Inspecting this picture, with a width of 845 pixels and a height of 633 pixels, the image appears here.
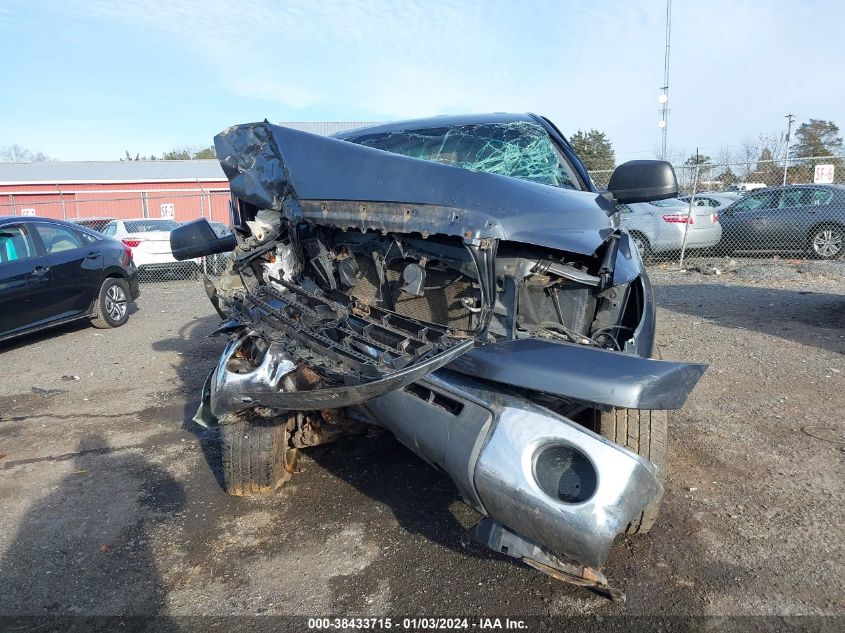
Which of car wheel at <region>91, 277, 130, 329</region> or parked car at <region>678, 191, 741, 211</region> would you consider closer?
car wheel at <region>91, 277, 130, 329</region>

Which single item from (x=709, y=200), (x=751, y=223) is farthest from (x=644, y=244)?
(x=709, y=200)

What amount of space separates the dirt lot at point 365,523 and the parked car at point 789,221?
7727 mm

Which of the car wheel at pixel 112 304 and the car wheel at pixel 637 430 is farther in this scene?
the car wheel at pixel 112 304

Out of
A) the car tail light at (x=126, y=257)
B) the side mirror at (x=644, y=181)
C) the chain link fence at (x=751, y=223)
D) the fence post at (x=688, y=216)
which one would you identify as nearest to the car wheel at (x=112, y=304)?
the car tail light at (x=126, y=257)

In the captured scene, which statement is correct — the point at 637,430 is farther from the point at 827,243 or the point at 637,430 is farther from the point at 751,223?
the point at 751,223

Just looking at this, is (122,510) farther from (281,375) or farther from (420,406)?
(420,406)

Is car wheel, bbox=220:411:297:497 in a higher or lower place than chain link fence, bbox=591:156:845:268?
lower

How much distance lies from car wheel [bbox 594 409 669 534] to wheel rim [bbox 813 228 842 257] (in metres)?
11.4

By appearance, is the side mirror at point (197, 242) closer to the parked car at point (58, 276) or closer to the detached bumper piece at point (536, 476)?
the detached bumper piece at point (536, 476)

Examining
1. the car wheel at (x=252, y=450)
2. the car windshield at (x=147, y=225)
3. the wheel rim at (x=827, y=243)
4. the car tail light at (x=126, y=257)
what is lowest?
the car wheel at (x=252, y=450)

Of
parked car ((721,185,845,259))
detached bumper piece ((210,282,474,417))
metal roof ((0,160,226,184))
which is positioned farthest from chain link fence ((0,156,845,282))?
metal roof ((0,160,226,184))

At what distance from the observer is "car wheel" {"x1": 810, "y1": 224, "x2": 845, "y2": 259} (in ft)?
38.2

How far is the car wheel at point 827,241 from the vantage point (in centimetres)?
1166

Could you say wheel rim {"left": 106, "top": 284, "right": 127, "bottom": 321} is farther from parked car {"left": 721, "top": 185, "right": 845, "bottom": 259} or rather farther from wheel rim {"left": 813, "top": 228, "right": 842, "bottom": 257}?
wheel rim {"left": 813, "top": 228, "right": 842, "bottom": 257}
